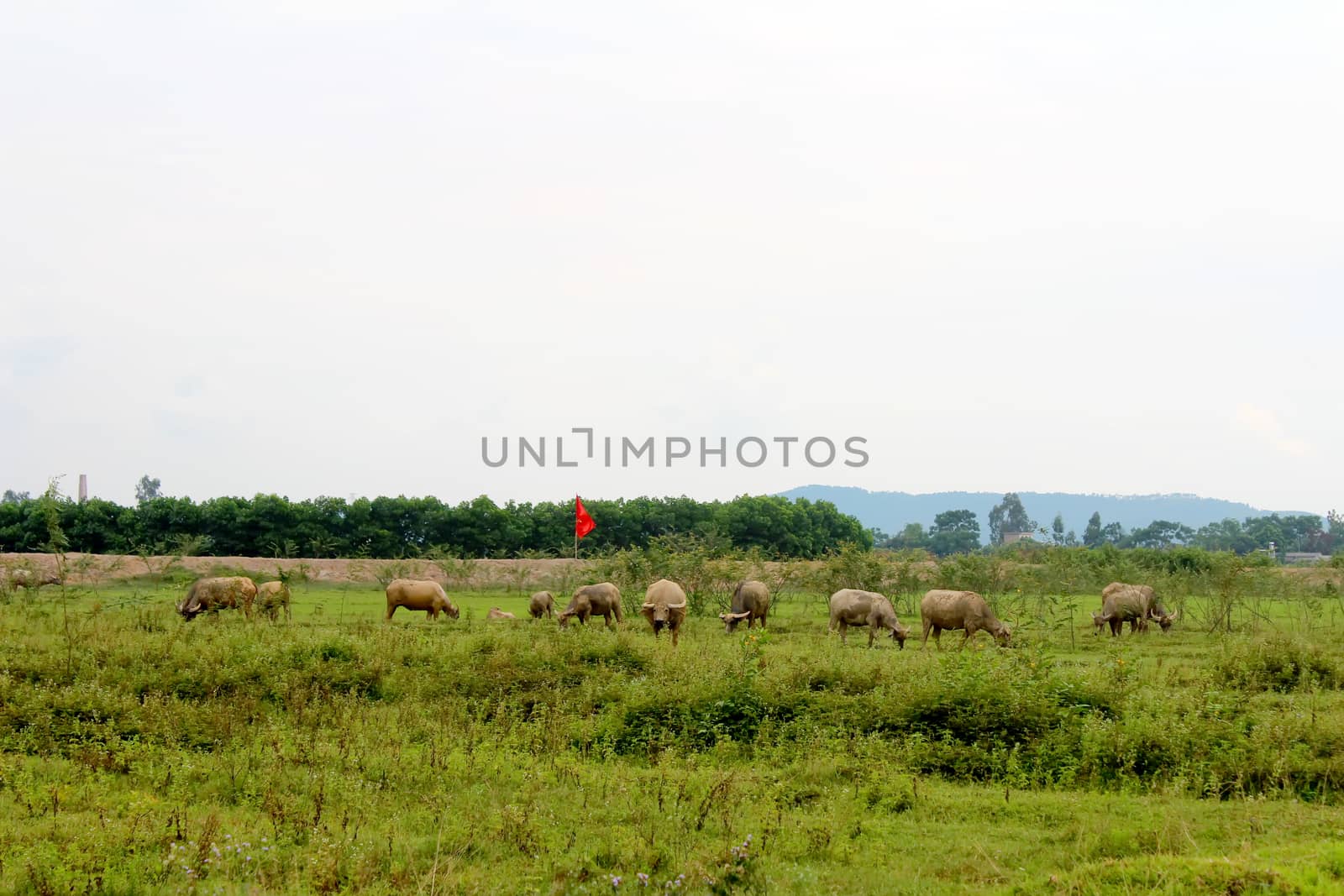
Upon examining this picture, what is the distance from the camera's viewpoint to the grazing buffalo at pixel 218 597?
869 inches

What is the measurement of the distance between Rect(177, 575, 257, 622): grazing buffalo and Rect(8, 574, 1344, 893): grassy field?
5.80m

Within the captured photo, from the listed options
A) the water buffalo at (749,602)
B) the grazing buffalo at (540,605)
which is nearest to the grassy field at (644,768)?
the water buffalo at (749,602)

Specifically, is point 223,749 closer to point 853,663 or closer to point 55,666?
point 55,666

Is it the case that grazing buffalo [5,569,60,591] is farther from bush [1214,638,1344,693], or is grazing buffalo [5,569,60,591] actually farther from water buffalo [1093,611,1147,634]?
bush [1214,638,1344,693]

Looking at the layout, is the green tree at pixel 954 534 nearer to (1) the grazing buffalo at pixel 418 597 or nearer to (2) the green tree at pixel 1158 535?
(2) the green tree at pixel 1158 535

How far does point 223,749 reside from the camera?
433 inches

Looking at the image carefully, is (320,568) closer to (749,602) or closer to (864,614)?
(749,602)

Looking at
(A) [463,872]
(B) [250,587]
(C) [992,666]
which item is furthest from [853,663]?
(B) [250,587]

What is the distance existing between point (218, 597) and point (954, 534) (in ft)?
292

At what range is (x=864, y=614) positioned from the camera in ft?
A: 68.0

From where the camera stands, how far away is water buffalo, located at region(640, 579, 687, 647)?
19922 mm

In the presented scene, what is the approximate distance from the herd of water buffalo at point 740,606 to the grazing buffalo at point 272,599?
0.06 ft

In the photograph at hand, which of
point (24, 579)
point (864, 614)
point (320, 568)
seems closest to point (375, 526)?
point (320, 568)

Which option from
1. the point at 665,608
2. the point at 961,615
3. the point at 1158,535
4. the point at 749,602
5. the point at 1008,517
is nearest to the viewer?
the point at 961,615
